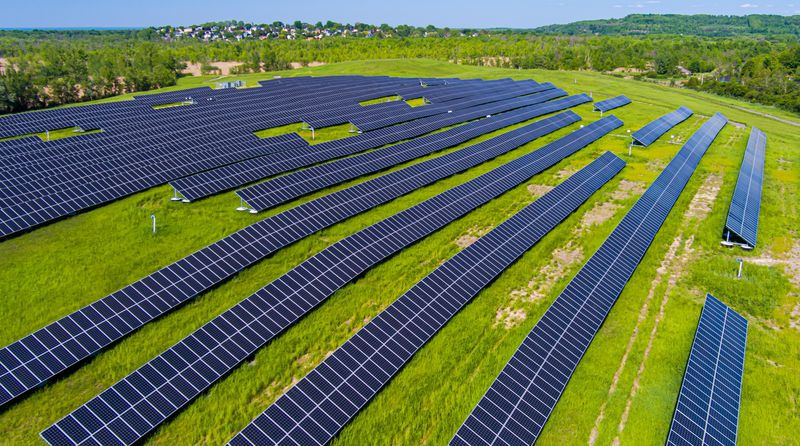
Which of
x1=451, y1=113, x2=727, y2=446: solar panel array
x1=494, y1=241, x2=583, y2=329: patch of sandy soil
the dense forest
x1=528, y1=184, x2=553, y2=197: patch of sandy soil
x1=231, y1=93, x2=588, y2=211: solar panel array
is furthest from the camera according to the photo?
the dense forest

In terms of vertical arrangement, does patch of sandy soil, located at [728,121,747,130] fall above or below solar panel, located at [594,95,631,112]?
below

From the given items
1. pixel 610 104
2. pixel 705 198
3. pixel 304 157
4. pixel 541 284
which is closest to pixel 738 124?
pixel 610 104

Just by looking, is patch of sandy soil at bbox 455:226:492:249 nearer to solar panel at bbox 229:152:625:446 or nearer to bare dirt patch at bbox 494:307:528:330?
solar panel at bbox 229:152:625:446

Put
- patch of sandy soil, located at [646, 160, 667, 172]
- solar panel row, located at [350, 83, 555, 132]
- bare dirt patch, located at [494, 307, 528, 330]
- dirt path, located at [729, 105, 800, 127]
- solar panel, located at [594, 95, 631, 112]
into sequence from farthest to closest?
dirt path, located at [729, 105, 800, 127], solar panel, located at [594, 95, 631, 112], solar panel row, located at [350, 83, 555, 132], patch of sandy soil, located at [646, 160, 667, 172], bare dirt patch, located at [494, 307, 528, 330]

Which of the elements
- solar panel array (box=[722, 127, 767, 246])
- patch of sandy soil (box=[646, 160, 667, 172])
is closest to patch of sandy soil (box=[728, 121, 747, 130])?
solar panel array (box=[722, 127, 767, 246])


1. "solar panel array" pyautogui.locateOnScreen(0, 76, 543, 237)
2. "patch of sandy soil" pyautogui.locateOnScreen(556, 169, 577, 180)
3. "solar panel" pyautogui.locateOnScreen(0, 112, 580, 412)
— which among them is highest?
"solar panel array" pyautogui.locateOnScreen(0, 76, 543, 237)

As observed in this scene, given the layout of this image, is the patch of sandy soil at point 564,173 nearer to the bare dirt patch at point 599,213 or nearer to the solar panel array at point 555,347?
the bare dirt patch at point 599,213

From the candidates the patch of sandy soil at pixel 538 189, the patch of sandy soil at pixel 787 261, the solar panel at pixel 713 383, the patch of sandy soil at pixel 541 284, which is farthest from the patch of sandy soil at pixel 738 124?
the solar panel at pixel 713 383

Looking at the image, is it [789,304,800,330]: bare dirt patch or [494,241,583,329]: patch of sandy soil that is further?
[789,304,800,330]: bare dirt patch
